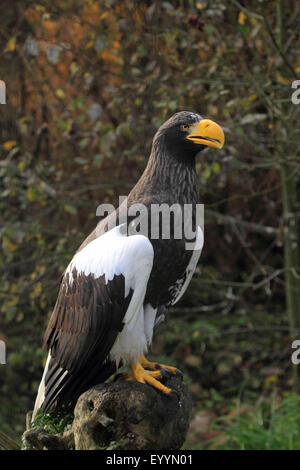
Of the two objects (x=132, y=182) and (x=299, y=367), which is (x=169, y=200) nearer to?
(x=132, y=182)

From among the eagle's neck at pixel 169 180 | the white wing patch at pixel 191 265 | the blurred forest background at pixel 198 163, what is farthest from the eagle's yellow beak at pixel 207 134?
the blurred forest background at pixel 198 163

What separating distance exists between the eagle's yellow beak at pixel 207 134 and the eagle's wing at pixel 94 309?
0.48m

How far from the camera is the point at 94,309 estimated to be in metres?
2.45

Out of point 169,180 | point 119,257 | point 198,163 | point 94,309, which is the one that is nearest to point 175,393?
point 94,309

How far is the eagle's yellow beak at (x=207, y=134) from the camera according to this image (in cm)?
246

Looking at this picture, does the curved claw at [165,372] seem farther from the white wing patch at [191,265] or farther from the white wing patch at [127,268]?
the white wing patch at [191,265]

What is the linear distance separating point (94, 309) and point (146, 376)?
Answer: 0.36 meters

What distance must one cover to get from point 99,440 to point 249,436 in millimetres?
2097

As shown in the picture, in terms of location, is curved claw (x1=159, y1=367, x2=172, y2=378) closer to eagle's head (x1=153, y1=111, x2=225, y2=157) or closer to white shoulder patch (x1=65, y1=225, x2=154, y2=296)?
white shoulder patch (x1=65, y1=225, x2=154, y2=296)

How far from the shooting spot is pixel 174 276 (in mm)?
2482

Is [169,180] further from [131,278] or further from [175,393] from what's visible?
[175,393]

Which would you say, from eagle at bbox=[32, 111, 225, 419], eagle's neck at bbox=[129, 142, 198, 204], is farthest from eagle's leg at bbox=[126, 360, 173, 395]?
eagle's neck at bbox=[129, 142, 198, 204]

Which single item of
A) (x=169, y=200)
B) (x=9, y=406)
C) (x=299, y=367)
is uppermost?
(x=169, y=200)
